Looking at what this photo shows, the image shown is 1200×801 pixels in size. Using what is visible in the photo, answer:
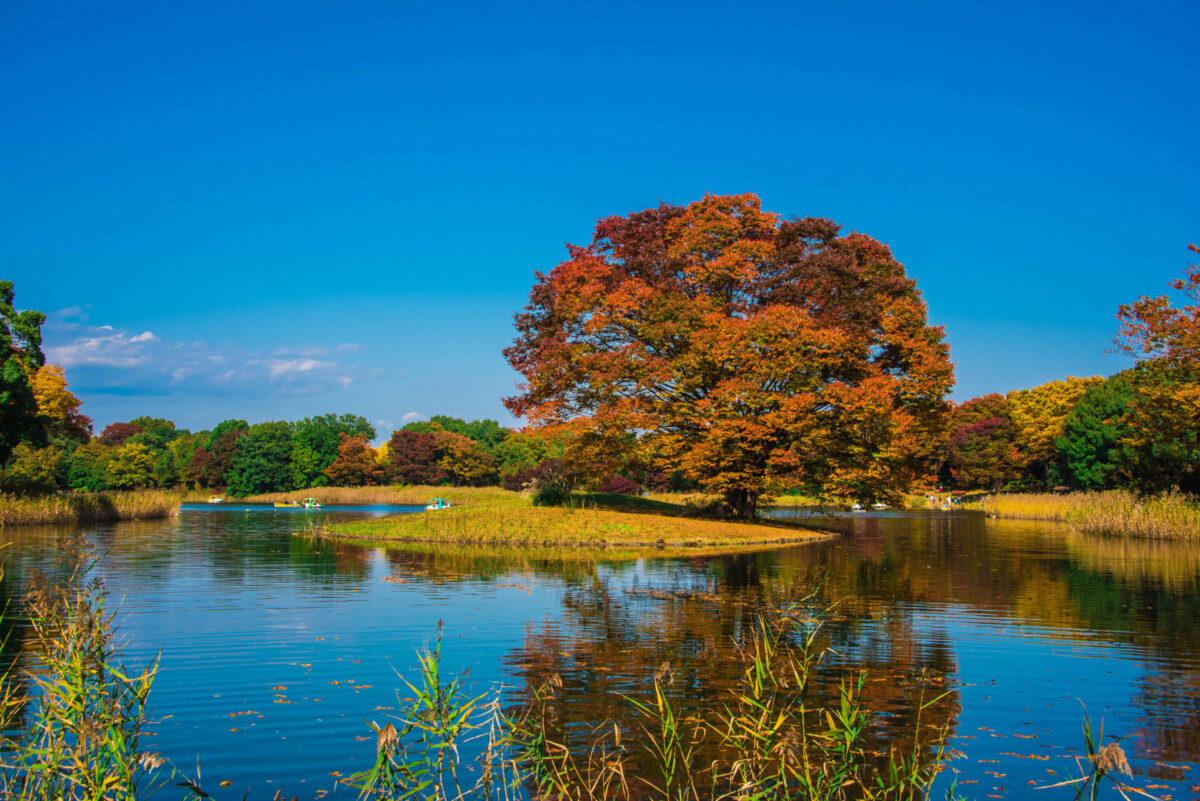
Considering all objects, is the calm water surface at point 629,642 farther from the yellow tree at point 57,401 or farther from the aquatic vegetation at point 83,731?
the yellow tree at point 57,401

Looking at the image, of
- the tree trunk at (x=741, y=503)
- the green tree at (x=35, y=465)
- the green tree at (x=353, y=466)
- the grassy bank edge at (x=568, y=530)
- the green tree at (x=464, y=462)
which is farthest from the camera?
the green tree at (x=353, y=466)

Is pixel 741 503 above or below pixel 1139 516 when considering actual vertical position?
above

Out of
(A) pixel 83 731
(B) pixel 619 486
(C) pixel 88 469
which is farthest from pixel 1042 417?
(C) pixel 88 469

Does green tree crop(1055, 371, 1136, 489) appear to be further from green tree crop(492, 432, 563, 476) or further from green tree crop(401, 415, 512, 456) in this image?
green tree crop(401, 415, 512, 456)

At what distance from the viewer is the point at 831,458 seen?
3319cm

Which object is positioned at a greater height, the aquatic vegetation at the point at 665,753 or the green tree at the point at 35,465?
the green tree at the point at 35,465

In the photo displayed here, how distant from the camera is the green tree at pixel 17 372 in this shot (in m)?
34.1

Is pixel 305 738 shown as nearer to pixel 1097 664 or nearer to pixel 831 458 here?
pixel 1097 664

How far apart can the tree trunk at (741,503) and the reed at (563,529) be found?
1.88 metres

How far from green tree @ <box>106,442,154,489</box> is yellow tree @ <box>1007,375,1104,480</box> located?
96755mm

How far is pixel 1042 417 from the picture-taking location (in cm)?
8550

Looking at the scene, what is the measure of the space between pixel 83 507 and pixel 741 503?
29.9 m

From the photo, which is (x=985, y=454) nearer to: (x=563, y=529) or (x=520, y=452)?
(x=520, y=452)

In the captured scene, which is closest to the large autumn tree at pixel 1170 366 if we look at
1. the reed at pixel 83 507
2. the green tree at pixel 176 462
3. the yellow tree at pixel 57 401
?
the reed at pixel 83 507
